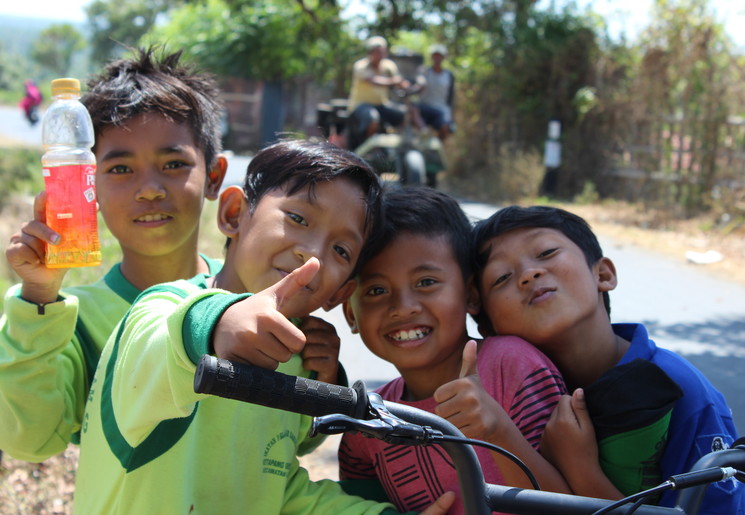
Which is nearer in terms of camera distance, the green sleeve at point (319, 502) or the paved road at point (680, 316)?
the green sleeve at point (319, 502)

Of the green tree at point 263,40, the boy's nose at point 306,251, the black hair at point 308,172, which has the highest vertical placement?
the green tree at point 263,40

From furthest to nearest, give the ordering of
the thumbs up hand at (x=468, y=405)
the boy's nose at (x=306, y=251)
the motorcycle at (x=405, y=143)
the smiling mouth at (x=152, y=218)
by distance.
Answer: the motorcycle at (x=405, y=143) → the smiling mouth at (x=152, y=218) → the boy's nose at (x=306, y=251) → the thumbs up hand at (x=468, y=405)

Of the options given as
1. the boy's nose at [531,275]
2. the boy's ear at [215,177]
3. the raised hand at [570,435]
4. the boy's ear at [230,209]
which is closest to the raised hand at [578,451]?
the raised hand at [570,435]

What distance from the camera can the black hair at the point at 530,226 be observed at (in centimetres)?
210

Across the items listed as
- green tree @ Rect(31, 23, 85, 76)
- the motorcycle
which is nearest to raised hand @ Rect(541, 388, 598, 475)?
the motorcycle

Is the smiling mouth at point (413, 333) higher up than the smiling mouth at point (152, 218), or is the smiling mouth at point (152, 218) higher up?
the smiling mouth at point (152, 218)

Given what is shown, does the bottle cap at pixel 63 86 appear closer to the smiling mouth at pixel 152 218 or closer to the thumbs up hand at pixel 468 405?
the smiling mouth at pixel 152 218

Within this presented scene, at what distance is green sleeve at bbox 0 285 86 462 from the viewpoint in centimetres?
198

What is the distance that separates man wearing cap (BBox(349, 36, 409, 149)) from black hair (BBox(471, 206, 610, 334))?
815cm

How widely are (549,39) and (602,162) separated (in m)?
2.92

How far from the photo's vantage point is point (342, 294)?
2.07 metres

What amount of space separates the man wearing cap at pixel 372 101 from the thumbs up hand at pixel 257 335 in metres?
9.07

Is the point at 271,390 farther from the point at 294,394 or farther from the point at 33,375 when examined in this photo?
the point at 33,375

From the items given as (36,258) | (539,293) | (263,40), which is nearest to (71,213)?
(36,258)
